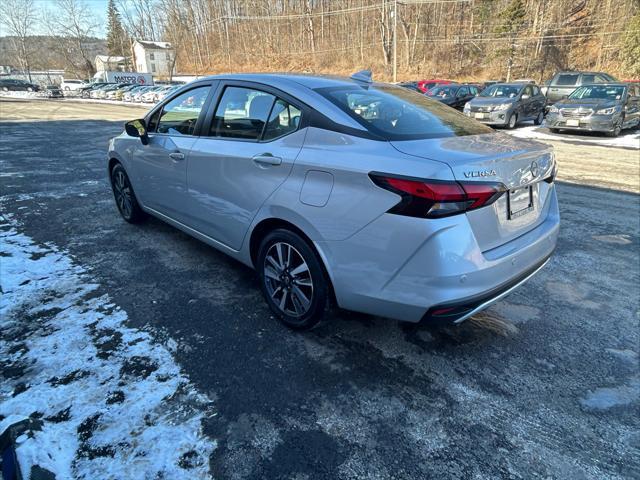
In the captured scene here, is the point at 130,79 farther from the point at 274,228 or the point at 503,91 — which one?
the point at 274,228

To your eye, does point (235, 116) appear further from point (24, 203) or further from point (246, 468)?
point (24, 203)

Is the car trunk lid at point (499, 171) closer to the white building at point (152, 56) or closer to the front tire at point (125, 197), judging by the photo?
the front tire at point (125, 197)

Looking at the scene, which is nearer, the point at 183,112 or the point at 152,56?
the point at 183,112

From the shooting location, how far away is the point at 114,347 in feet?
8.53

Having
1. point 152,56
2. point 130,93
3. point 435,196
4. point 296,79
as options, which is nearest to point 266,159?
point 296,79

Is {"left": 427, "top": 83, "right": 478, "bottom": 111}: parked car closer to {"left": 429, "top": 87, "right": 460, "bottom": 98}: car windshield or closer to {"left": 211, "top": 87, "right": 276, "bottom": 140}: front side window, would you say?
{"left": 429, "top": 87, "right": 460, "bottom": 98}: car windshield

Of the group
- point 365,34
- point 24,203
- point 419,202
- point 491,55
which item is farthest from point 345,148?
point 365,34

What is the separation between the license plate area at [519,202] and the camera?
7.41ft

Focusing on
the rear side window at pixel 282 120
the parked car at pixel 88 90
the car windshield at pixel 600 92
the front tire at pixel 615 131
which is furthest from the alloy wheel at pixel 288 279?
the parked car at pixel 88 90

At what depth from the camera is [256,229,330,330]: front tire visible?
8.27 feet

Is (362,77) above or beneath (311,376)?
above

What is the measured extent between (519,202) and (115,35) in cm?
10608

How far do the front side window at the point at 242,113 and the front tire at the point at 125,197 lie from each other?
190 centimetres

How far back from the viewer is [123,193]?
475 centimetres
